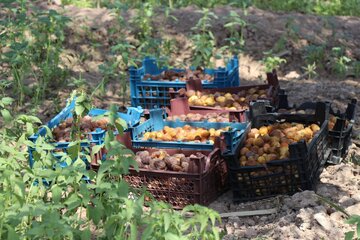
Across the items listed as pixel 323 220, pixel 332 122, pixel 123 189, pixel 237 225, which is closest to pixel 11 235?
pixel 123 189

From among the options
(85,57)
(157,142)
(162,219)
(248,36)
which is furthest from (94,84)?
(162,219)

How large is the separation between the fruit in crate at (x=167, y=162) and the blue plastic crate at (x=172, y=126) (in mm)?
137

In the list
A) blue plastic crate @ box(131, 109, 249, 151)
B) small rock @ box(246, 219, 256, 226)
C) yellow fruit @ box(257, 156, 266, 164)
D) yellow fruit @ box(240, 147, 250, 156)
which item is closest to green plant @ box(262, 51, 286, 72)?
blue plastic crate @ box(131, 109, 249, 151)

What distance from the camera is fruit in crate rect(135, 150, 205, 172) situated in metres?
5.43

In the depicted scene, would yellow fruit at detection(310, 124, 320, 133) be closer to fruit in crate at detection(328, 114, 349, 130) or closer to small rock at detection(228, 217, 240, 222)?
fruit in crate at detection(328, 114, 349, 130)

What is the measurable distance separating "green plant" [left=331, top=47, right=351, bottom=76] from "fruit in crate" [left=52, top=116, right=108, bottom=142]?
11.7ft

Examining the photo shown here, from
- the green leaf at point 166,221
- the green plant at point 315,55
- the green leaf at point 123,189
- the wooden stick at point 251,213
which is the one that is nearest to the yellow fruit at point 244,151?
the wooden stick at point 251,213

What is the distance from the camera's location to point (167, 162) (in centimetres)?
552

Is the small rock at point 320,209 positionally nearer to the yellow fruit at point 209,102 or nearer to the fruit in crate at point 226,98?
the fruit in crate at point 226,98

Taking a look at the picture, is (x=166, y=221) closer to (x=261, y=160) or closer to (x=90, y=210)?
(x=90, y=210)

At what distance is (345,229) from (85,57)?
5.05 m

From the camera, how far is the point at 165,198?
553 cm

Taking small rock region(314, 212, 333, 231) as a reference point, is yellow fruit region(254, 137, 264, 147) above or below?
above

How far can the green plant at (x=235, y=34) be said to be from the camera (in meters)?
8.92
